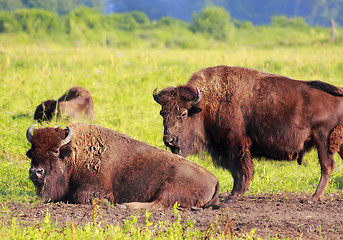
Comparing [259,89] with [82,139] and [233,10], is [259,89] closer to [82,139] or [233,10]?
[82,139]

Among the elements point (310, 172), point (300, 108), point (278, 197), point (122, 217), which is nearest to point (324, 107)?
point (300, 108)

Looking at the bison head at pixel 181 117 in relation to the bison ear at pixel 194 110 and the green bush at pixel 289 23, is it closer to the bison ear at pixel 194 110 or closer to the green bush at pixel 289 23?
the bison ear at pixel 194 110

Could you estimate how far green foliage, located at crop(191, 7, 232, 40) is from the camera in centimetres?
5544

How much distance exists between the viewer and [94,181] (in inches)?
260

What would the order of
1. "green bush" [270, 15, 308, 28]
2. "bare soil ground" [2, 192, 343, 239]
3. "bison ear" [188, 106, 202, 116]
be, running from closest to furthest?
"bare soil ground" [2, 192, 343, 239] < "bison ear" [188, 106, 202, 116] < "green bush" [270, 15, 308, 28]

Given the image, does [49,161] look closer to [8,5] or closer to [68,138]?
[68,138]

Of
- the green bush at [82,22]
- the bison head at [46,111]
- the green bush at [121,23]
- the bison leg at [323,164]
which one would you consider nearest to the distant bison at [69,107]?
the bison head at [46,111]

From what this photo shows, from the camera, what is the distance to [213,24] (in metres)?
57.1

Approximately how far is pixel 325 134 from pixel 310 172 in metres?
2.19

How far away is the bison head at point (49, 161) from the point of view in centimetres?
645

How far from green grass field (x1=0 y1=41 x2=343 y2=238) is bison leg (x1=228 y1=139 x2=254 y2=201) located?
63cm

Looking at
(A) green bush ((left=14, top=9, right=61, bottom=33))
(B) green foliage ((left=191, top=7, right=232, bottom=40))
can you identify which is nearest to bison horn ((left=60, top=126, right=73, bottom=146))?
(A) green bush ((left=14, top=9, right=61, bottom=33))

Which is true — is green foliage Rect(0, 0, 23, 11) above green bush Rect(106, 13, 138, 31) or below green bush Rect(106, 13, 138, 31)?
above

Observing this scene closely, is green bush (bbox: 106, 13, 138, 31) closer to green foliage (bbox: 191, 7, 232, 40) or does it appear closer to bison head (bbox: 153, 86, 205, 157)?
green foliage (bbox: 191, 7, 232, 40)
